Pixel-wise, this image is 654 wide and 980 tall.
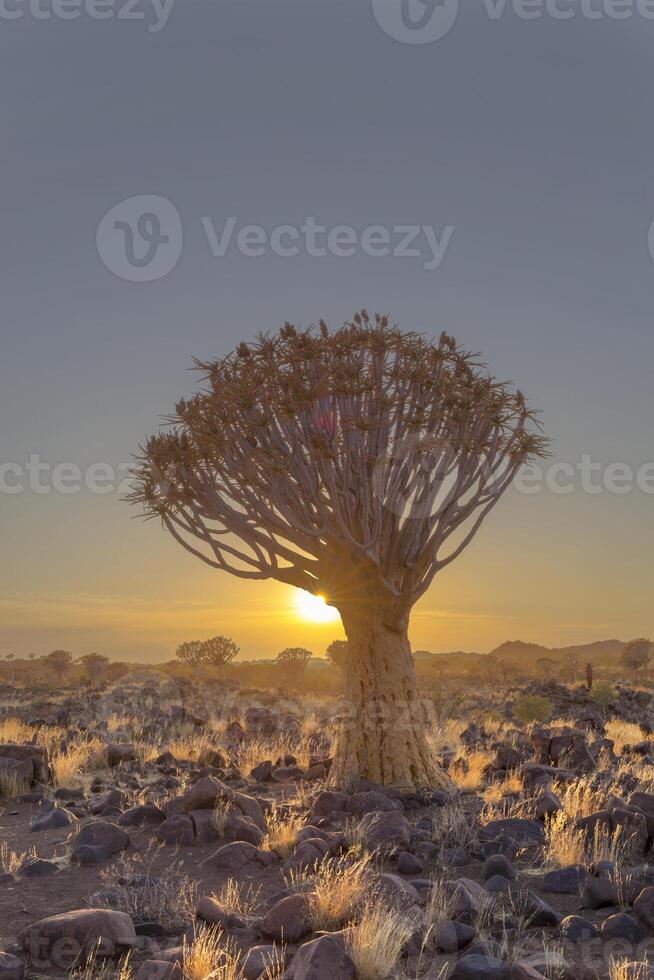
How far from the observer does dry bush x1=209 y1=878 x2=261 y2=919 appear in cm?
591

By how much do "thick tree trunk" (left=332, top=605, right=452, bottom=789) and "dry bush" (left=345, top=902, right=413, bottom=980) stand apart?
505cm

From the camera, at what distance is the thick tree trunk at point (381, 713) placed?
1014 cm

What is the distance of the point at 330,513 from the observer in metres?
10.2

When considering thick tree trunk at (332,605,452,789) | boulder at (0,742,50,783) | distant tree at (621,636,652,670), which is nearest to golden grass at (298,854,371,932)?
thick tree trunk at (332,605,452,789)

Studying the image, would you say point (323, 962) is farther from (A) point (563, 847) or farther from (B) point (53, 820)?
(B) point (53, 820)

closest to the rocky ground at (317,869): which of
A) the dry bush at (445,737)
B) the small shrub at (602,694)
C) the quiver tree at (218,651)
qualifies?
the dry bush at (445,737)

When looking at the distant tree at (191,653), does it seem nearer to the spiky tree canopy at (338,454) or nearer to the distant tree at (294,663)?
the distant tree at (294,663)

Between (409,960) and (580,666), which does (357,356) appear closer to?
(409,960)

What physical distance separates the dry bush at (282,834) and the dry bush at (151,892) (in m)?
0.89

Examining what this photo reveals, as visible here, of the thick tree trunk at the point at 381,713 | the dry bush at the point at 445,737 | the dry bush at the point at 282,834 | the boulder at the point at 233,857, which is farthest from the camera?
the dry bush at the point at 445,737

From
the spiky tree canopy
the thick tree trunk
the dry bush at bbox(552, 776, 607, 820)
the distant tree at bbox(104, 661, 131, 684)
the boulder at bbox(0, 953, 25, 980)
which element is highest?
the spiky tree canopy

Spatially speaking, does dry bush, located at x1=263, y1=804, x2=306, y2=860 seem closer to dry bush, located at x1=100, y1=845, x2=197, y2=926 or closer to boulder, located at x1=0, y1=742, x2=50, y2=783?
dry bush, located at x1=100, y1=845, x2=197, y2=926

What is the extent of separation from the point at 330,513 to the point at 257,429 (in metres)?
1.37

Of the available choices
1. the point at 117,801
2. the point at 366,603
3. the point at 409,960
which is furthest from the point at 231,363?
the point at 409,960
